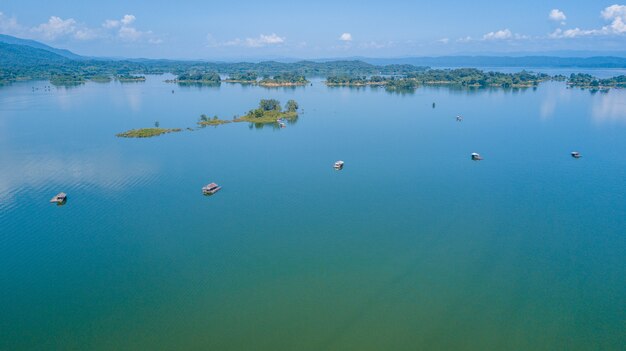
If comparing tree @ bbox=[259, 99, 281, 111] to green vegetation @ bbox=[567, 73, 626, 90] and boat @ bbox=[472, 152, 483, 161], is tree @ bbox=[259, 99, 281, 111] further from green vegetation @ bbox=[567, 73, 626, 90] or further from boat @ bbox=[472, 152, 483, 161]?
green vegetation @ bbox=[567, 73, 626, 90]

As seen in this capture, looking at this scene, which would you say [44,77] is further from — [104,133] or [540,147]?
[540,147]

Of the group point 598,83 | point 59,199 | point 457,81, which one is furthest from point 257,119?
point 598,83

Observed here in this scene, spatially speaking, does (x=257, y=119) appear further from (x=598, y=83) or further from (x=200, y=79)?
(x=598, y=83)

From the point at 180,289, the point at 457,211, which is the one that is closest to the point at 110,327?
the point at 180,289

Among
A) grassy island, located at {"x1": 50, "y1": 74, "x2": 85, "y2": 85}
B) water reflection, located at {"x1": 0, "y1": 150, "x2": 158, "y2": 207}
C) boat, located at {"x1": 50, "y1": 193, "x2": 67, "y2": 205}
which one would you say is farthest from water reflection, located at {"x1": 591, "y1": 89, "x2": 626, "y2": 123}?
grassy island, located at {"x1": 50, "y1": 74, "x2": 85, "y2": 85}

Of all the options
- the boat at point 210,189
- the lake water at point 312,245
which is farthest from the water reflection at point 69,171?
the boat at point 210,189

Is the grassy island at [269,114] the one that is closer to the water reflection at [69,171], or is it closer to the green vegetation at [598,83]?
the water reflection at [69,171]

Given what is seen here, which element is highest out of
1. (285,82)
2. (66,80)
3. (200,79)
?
(200,79)

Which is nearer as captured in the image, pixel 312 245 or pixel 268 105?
pixel 312 245
